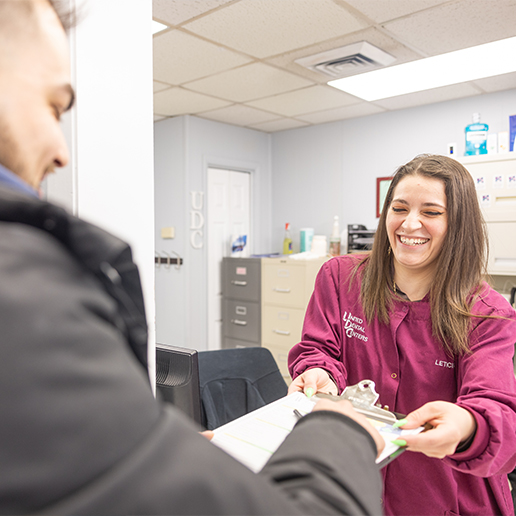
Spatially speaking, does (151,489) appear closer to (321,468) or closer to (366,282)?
(321,468)

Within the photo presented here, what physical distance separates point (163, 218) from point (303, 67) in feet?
7.05

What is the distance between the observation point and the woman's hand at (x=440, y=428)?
80 centimetres

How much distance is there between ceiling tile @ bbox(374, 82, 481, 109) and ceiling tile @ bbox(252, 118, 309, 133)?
3.10ft

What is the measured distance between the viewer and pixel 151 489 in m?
0.32

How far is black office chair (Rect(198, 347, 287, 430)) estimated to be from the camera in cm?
194

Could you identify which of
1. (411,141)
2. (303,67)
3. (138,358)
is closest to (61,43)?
(138,358)

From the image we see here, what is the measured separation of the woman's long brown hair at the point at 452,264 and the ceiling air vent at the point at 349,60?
5.37 feet

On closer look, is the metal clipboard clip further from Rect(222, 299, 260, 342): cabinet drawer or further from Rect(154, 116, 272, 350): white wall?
Rect(154, 116, 272, 350): white wall

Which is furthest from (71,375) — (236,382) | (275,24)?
(275,24)

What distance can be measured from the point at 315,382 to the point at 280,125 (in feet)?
13.1

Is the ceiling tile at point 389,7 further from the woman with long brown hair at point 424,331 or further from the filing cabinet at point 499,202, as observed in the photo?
the woman with long brown hair at point 424,331

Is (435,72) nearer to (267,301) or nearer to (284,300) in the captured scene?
(284,300)

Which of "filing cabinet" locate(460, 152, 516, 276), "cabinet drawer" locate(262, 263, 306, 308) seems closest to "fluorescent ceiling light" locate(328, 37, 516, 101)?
"filing cabinet" locate(460, 152, 516, 276)

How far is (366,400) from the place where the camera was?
1.03 metres
